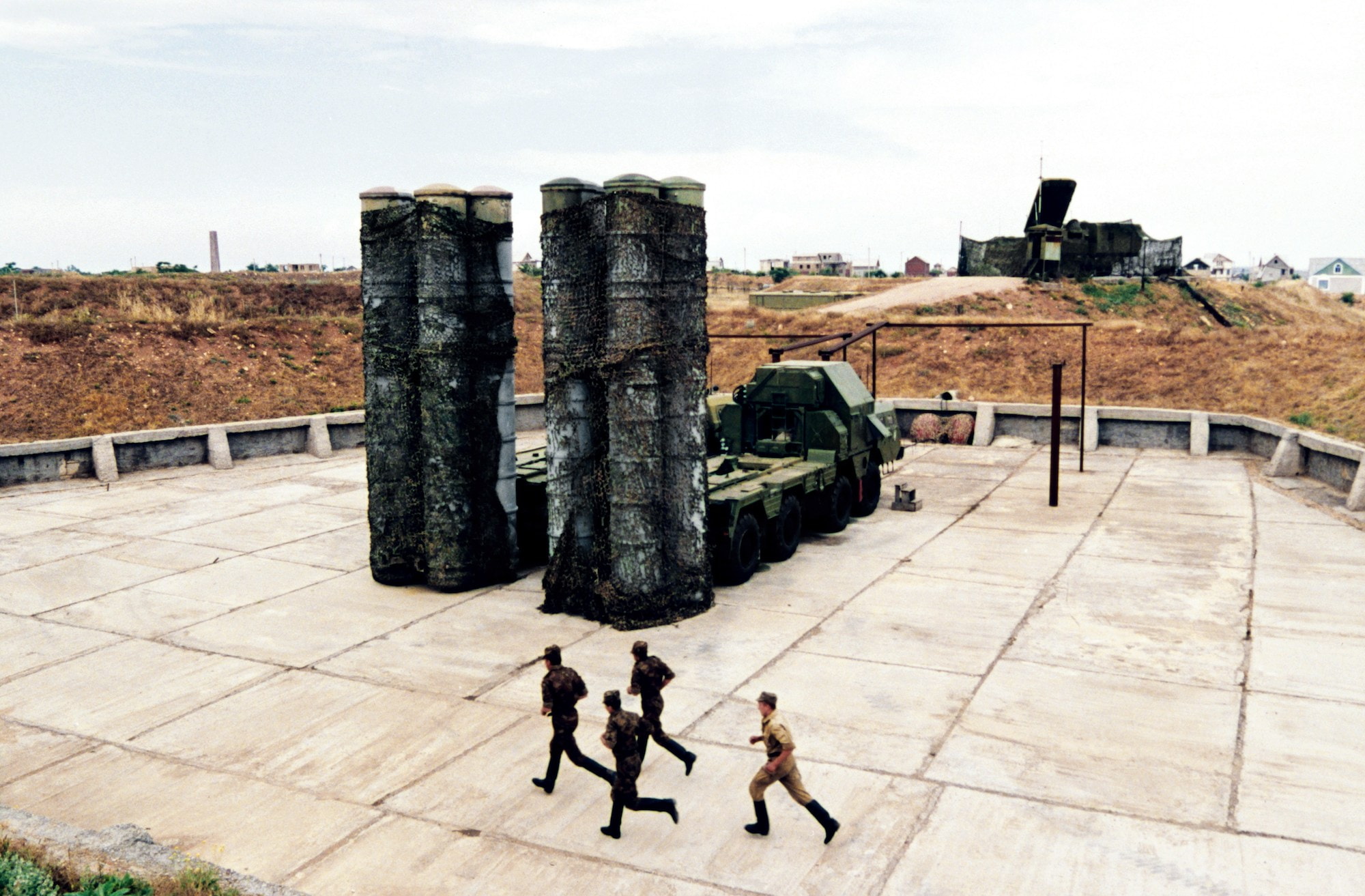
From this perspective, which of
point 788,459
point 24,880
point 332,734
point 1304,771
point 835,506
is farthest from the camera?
point 835,506

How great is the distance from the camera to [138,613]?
13914 millimetres

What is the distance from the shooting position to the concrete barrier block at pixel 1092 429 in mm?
27500

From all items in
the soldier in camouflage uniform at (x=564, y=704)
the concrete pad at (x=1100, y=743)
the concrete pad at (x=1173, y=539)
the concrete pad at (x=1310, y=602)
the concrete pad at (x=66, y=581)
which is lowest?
the concrete pad at (x=1100, y=743)

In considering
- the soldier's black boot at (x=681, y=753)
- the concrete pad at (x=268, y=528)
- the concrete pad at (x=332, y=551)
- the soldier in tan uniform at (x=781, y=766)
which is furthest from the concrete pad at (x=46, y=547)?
the soldier in tan uniform at (x=781, y=766)

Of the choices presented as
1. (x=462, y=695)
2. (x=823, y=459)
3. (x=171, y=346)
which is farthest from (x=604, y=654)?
(x=171, y=346)

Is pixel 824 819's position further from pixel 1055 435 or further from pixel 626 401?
pixel 1055 435

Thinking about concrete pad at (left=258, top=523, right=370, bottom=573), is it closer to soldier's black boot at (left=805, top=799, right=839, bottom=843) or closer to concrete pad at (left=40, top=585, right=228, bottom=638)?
concrete pad at (left=40, top=585, right=228, bottom=638)

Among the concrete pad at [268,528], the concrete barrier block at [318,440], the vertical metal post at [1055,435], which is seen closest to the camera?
the concrete pad at [268,528]

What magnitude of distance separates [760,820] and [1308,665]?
726 centimetres

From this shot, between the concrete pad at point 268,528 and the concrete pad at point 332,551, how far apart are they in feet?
1.04

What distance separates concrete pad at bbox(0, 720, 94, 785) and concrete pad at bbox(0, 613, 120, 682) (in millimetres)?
1811

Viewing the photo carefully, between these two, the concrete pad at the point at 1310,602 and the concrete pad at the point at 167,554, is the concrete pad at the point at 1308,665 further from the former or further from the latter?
the concrete pad at the point at 167,554

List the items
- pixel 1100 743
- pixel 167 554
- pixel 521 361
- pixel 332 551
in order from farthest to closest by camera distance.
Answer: pixel 521 361, pixel 332 551, pixel 167 554, pixel 1100 743

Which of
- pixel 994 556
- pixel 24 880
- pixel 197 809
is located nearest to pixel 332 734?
pixel 197 809
